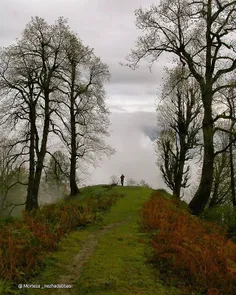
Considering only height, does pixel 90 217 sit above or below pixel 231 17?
below

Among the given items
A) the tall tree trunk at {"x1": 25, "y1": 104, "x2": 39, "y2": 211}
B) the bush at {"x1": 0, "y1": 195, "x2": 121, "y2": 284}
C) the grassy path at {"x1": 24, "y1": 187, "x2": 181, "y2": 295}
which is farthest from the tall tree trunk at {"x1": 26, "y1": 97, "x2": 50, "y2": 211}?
the grassy path at {"x1": 24, "y1": 187, "x2": 181, "y2": 295}

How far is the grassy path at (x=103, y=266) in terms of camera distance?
5547 millimetres

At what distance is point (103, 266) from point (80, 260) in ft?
2.62

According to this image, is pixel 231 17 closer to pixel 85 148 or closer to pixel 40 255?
pixel 40 255

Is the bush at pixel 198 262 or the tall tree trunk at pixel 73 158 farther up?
the tall tree trunk at pixel 73 158

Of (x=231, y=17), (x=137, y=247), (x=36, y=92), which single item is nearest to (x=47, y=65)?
(x=36, y=92)

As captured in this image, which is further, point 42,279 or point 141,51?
point 141,51

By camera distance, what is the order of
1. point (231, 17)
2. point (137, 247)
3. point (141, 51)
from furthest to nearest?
1. point (141, 51)
2. point (231, 17)
3. point (137, 247)

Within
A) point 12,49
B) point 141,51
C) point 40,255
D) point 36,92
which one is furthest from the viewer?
point 36,92

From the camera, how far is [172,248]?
7199 mm

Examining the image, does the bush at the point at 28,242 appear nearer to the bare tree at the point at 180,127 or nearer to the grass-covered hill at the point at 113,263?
the grass-covered hill at the point at 113,263

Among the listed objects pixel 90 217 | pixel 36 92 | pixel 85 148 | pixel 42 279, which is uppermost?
pixel 36 92

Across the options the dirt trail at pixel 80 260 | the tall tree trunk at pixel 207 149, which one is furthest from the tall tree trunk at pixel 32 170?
the dirt trail at pixel 80 260

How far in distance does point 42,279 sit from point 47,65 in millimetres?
15756
